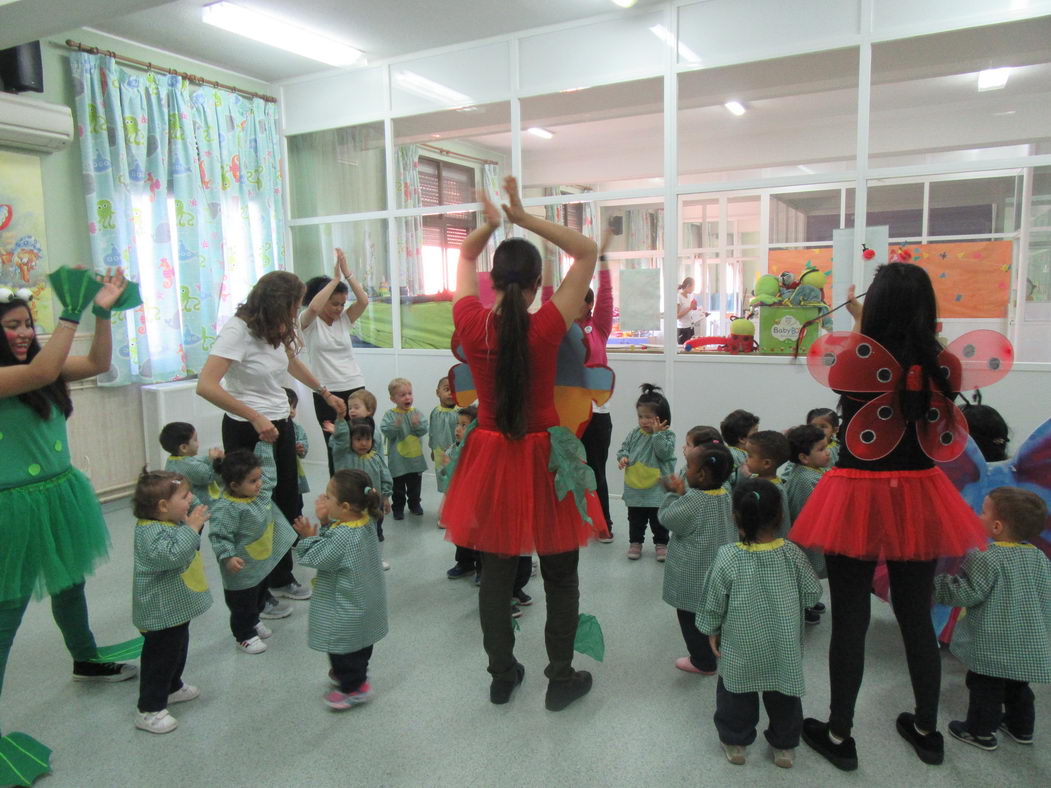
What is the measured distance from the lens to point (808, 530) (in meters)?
1.91

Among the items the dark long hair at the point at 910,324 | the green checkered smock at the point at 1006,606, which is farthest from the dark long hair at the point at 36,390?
the green checkered smock at the point at 1006,606

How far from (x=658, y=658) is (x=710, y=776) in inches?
25.7

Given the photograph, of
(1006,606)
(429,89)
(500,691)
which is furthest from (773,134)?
(500,691)

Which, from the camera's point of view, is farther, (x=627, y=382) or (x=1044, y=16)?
(x=627, y=382)

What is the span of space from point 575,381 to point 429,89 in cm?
386

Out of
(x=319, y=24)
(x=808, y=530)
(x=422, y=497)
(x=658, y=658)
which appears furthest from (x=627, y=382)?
(x=319, y=24)

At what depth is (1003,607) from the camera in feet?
6.27

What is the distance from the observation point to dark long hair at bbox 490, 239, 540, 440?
6.24ft

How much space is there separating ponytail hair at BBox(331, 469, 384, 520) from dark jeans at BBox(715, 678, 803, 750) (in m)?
1.17

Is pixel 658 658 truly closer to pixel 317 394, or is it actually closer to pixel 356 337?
pixel 317 394

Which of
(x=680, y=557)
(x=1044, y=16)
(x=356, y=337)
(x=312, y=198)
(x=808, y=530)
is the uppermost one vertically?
(x=1044, y=16)

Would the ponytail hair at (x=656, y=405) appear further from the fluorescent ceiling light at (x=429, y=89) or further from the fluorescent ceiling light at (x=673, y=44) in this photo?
the fluorescent ceiling light at (x=429, y=89)

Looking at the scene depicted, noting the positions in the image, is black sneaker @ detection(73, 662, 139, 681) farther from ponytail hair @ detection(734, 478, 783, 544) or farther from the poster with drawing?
the poster with drawing

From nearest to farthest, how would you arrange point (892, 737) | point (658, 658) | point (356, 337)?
point (892, 737)
point (658, 658)
point (356, 337)
